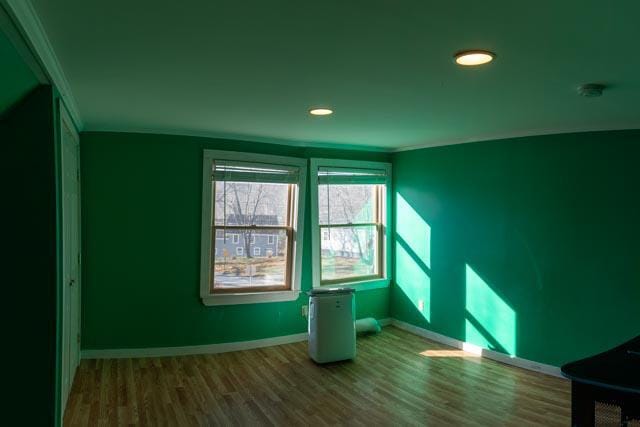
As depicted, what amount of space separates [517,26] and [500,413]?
2694 mm

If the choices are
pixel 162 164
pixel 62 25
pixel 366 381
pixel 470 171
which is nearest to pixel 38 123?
pixel 62 25

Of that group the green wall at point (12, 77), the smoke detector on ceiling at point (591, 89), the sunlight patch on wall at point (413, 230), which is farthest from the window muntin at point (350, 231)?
the green wall at point (12, 77)

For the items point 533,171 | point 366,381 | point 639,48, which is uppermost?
point 639,48

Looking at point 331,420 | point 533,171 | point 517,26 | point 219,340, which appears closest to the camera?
point 517,26

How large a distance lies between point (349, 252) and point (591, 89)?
3301mm

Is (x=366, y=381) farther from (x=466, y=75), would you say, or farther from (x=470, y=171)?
(x=466, y=75)

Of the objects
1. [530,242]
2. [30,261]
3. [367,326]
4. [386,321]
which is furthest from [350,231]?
[30,261]

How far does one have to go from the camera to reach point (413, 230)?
514 centimetres

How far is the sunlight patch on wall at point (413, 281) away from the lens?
4.98 metres

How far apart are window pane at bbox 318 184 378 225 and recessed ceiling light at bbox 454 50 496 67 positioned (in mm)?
3027

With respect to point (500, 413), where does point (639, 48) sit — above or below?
above

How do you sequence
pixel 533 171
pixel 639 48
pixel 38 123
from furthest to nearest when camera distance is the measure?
1. pixel 533 171
2. pixel 38 123
3. pixel 639 48

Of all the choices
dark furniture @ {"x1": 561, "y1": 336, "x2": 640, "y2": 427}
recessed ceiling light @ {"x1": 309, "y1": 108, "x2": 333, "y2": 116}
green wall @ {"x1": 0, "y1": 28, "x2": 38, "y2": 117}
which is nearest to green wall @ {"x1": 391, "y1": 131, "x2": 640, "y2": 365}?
recessed ceiling light @ {"x1": 309, "y1": 108, "x2": 333, "y2": 116}

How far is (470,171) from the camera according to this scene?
14.8 ft
